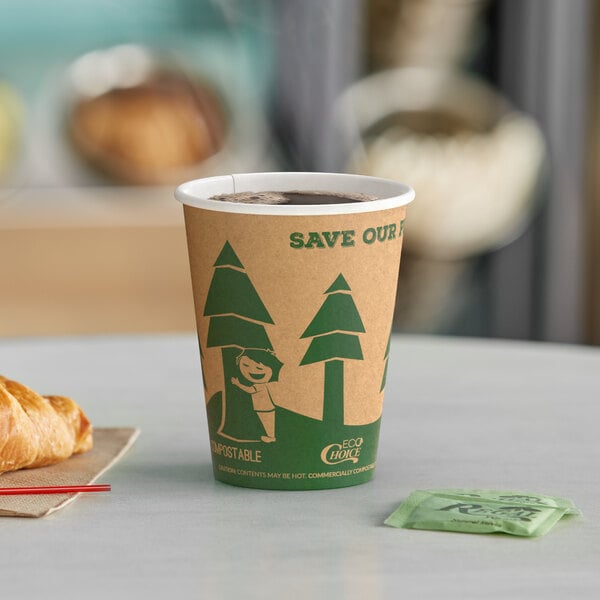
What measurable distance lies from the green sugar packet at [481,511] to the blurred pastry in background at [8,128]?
5.88ft

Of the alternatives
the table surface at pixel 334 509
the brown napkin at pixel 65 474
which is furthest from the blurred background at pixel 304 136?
the brown napkin at pixel 65 474

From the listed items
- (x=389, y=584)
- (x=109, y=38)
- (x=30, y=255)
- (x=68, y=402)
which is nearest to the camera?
(x=389, y=584)

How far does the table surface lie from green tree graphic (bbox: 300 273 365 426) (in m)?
0.05

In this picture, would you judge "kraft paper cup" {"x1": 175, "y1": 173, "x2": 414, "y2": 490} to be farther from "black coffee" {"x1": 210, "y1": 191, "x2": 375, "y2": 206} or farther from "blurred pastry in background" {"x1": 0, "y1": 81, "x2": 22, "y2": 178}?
"blurred pastry in background" {"x1": 0, "y1": 81, "x2": 22, "y2": 178}

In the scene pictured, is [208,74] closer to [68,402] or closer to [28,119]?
[28,119]

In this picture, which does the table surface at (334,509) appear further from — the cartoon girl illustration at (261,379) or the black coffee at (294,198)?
the black coffee at (294,198)

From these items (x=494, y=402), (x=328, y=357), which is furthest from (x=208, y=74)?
(x=328, y=357)

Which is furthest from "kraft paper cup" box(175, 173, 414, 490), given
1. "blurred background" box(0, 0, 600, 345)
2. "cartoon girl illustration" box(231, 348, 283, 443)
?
"blurred background" box(0, 0, 600, 345)

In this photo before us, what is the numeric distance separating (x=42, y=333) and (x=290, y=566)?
179 centimetres

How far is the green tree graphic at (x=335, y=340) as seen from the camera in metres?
0.68

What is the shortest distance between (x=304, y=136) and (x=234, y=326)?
1.69m

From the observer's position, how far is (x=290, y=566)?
562 millimetres

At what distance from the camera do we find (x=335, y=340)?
68cm

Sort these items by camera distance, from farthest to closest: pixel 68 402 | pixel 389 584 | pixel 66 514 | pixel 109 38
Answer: pixel 109 38 → pixel 68 402 → pixel 66 514 → pixel 389 584
